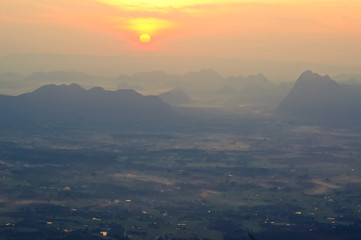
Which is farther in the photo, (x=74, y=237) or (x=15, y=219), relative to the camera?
(x=15, y=219)

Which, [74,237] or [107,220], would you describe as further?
[107,220]

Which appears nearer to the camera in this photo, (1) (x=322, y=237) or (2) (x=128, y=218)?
(1) (x=322, y=237)

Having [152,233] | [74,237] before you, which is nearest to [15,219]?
[74,237]

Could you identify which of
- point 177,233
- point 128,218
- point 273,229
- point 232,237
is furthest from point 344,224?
point 128,218

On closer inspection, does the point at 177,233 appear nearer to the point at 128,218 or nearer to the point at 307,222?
the point at 128,218

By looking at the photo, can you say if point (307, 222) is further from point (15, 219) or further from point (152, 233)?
point (15, 219)

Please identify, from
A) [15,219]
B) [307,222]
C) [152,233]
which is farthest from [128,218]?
[307,222]

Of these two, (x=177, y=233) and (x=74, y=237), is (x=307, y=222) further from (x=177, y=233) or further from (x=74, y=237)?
(x=74, y=237)
